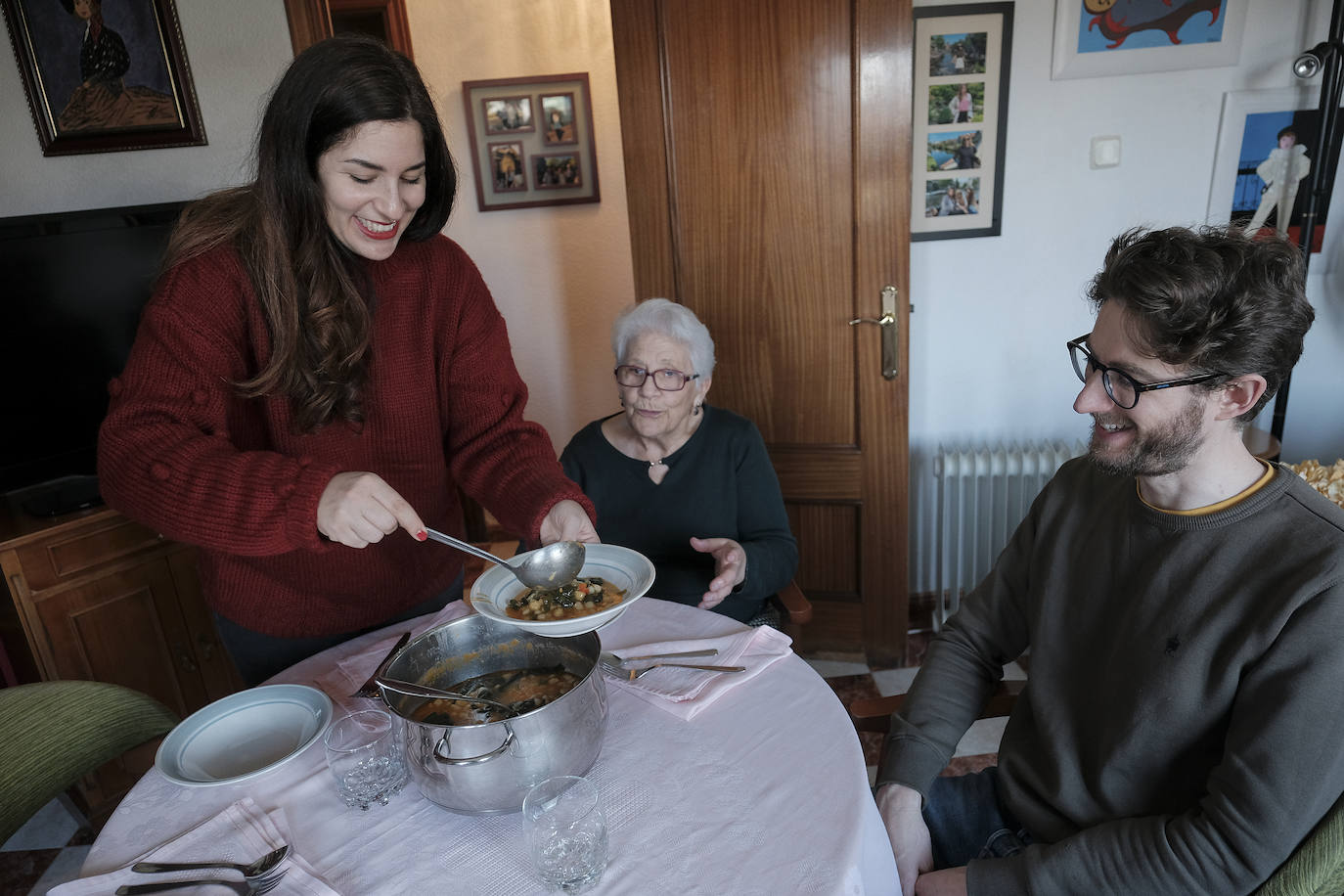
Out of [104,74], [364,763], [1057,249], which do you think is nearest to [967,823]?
[364,763]

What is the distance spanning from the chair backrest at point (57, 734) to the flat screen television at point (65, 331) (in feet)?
3.30

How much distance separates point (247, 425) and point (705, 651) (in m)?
0.80

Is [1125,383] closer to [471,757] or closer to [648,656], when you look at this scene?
[648,656]

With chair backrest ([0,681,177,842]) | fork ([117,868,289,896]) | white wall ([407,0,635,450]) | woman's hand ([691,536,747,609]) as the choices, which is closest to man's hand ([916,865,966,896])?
woman's hand ([691,536,747,609])

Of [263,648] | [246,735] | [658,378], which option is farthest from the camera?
[658,378]

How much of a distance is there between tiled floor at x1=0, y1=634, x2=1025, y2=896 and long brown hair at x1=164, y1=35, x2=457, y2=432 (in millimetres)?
1439

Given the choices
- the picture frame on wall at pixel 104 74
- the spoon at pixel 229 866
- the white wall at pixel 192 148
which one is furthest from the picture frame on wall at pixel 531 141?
the spoon at pixel 229 866

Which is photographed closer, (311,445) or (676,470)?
(311,445)

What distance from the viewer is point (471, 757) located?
93 centimetres

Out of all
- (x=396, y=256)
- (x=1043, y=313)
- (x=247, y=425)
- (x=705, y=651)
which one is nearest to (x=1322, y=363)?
(x=1043, y=313)

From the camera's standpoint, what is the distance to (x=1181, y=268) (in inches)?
41.9

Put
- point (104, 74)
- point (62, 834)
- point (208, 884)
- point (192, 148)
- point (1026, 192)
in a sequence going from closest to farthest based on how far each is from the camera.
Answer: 1. point (208, 884)
2. point (62, 834)
3. point (104, 74)
4. point (192, 148)
5. point (1026, 192)

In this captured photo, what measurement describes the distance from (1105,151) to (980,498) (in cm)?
113

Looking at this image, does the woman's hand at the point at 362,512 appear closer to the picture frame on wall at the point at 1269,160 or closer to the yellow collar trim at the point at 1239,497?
the yellow collar trim at the point at 1239,497
